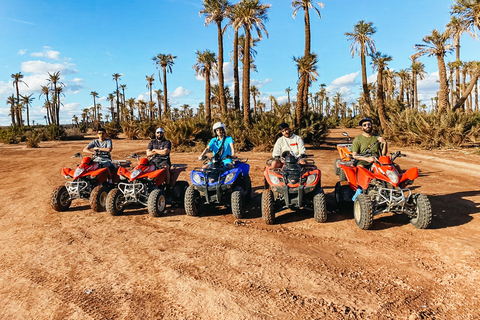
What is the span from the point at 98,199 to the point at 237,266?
12.0ft

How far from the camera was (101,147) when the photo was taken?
7148 millimetres

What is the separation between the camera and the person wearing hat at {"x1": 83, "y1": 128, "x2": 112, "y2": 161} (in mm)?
6922

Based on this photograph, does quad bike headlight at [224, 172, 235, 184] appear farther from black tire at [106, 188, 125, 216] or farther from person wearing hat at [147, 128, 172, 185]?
black tire at [106, 188, 125, 216]

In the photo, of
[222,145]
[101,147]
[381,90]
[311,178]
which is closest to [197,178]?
[222,145]

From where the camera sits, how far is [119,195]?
239 inches

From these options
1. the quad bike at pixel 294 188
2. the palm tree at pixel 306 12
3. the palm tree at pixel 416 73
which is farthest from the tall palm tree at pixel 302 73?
the palm tree at pixel 416 73

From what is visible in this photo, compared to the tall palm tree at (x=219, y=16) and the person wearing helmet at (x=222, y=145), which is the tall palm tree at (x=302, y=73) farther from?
the person wearing helmet at (x=222, y=145)

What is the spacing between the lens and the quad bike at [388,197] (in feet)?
15.3

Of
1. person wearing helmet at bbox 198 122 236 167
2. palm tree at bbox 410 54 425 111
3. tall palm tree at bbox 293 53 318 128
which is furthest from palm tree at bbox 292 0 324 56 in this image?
palm tree at bbox 410 54 425 111

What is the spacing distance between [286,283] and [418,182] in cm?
692

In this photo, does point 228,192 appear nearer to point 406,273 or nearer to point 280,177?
point 280,177

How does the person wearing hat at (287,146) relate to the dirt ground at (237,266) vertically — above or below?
above

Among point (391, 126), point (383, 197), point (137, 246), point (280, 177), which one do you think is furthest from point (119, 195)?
point (391, 126)

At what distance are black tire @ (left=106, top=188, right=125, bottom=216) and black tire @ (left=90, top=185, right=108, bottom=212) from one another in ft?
1.20
